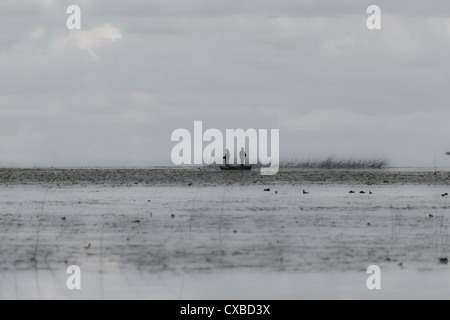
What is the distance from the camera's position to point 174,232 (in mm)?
28875

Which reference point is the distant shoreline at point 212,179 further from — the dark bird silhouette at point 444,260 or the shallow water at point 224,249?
the dark bird silhouette at point 444,260

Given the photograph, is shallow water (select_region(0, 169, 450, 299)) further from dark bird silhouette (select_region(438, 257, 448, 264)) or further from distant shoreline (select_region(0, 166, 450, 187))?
distant shoreline (select_region(0, 166, 450, 187))

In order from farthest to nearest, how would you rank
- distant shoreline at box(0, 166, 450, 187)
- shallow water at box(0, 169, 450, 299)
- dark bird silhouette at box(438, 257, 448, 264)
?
1. distant shoreline at box(0, 166, 450, 187)
2. dark bird silhouette at box(438, 257, 448, 264)
3. shallow water at box(0, 169, 450, 299)

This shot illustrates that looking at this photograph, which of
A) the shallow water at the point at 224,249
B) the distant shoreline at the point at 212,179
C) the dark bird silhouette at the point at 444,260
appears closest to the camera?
the shallow water at the point at 224,249

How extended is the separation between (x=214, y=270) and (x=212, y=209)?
730 inches

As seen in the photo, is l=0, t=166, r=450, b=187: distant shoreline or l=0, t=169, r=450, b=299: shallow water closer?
l=0, t=169, r=450, b=299: shallow water

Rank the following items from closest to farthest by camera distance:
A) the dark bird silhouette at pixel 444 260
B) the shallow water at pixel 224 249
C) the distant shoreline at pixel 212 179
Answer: the shallow water at pixel 224 249 → the dark bird silhouette at pixel 444 260 → the distant shoreline at pixel 212 179

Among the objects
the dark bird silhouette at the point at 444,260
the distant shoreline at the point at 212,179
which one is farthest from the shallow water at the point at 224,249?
the distant shoreline at the point at 212,179

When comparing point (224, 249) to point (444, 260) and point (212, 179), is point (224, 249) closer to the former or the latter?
point (444, 260)

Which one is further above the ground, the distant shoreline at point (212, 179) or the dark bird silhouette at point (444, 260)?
the distant shoreline at point (212, 179)

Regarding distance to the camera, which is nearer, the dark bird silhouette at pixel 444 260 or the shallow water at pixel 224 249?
the shallow water at pixel 224 249

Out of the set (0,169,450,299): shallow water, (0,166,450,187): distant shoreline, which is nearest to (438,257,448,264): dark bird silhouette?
(0,169,450,299): shallow water

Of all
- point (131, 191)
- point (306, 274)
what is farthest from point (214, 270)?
point (131, 191)

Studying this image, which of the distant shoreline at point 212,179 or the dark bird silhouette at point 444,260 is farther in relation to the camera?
the distant shoreline at point 212,179
